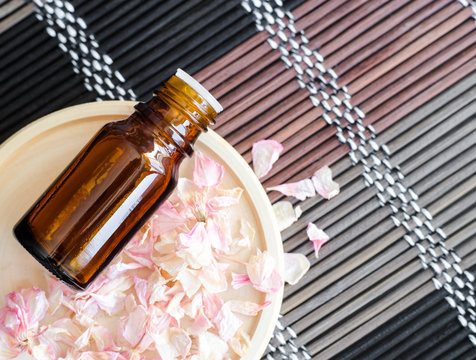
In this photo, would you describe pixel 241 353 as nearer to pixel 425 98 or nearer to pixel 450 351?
pixel 450 351

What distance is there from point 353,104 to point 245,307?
13.0 inches

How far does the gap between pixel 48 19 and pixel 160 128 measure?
31cm

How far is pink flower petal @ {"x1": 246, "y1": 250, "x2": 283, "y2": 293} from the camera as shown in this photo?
575 mm

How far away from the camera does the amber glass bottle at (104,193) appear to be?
1.71ft

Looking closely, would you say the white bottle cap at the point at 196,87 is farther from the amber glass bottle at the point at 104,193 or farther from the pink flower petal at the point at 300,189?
the pink flower petal at the point at 300,189

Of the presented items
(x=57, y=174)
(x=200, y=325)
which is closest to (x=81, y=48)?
(x=57, y=174)

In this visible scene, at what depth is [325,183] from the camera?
70cm

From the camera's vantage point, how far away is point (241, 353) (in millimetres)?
582

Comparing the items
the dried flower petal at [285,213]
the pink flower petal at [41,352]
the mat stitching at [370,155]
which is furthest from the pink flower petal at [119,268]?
the mat stitching at [370,155]

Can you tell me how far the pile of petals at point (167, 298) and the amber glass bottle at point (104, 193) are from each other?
46mm

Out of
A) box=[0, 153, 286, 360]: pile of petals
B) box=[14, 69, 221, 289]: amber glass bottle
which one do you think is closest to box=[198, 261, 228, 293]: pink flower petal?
box=[0, 153, 286, 360]: pile of petals

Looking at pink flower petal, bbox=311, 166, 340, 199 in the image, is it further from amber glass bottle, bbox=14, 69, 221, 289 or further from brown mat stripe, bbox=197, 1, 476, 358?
amber glass bottle, bbox=14, 69, 221, 289

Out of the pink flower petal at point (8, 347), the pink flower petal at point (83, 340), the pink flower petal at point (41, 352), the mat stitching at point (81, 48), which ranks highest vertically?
the mat stitching at point (81, 48)

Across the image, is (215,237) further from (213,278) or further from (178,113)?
(178,113)
